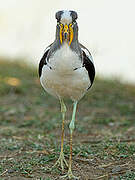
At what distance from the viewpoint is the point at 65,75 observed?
399 centimetres

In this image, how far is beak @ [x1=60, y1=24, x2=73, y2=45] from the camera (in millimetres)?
3852

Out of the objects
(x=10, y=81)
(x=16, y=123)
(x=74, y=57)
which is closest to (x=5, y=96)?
(x=10, y=81)

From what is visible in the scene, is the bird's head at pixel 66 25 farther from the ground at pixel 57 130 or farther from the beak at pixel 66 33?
the ground at pixel 57 130

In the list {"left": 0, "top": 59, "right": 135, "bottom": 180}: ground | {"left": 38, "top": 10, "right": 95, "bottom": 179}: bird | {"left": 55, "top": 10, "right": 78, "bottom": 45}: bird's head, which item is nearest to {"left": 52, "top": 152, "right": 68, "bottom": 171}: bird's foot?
{"left": 0, "top": 59, "right": 135, "bottom": 180}: ground

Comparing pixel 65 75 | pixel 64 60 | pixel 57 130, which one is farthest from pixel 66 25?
pixel 57 130

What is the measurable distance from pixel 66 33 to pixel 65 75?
449 millimetres

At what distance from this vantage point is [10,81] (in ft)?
28.1

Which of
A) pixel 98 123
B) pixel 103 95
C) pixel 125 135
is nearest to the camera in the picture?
pixel 125 135

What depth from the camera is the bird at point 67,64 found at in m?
3.87

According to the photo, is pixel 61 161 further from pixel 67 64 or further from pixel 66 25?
pixel 66 25

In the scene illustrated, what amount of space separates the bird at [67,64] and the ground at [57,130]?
0.46m

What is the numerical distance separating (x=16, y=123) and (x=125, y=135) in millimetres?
1999

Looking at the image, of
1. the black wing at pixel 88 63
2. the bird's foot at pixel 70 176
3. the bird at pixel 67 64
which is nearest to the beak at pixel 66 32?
the bird at pixel 67 64

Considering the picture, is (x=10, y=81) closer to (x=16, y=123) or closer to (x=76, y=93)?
(x=16, y=123)
